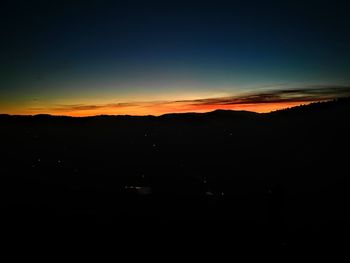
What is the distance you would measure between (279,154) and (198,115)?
79.0 meters

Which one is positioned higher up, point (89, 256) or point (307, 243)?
point (89, 256)

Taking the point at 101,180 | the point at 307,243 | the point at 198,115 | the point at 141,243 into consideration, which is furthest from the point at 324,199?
the point at 198,115

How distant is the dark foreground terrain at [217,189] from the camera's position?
23234mm

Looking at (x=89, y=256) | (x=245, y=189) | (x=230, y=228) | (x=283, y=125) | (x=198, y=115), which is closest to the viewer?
(x=89, y=256)

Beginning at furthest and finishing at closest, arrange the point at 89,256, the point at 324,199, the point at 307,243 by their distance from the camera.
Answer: the point at 324,199 < the point at 307,243 < the point at 89,256

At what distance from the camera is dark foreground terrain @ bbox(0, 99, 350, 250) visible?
23.2 meters

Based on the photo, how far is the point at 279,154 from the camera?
6294cm

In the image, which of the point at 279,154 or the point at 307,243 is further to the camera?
the point at 279,154

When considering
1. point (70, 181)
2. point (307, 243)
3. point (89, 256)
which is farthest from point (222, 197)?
point (70, 181)

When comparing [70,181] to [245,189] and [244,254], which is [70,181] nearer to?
[245,189]

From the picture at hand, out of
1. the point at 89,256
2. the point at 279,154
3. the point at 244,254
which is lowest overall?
the point at 279,154

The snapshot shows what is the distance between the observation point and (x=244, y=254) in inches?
738

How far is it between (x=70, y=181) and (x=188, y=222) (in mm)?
29084

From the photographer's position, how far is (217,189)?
40.8 metres
